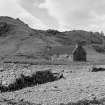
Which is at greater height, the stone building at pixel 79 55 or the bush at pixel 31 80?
the stone building at pixel 79 55

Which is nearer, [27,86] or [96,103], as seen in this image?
[96,103]

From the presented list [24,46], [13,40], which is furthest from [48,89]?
[13,40]

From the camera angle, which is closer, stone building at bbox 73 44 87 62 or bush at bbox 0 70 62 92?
bush at bbox 0 70 62 92

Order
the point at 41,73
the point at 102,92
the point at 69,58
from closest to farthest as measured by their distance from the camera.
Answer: the point at 102,92, the point at 41,73, the point at 69,58

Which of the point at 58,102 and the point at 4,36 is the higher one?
the point at 4,36

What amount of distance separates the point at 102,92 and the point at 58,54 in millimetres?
102988

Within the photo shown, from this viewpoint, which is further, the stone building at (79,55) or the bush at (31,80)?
the stone building at (79,55)

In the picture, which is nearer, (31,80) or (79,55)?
(31,80)

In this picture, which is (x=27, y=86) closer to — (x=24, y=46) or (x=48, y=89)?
(x=48, y=89)

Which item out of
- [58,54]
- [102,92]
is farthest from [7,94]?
[58,54]

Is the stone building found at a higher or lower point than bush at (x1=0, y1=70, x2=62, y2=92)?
higher

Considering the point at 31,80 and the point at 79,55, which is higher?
the point at 79,55

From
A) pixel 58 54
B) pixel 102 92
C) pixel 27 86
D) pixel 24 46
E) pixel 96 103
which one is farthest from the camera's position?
pixel 24 46

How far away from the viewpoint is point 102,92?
21922 millimetres
